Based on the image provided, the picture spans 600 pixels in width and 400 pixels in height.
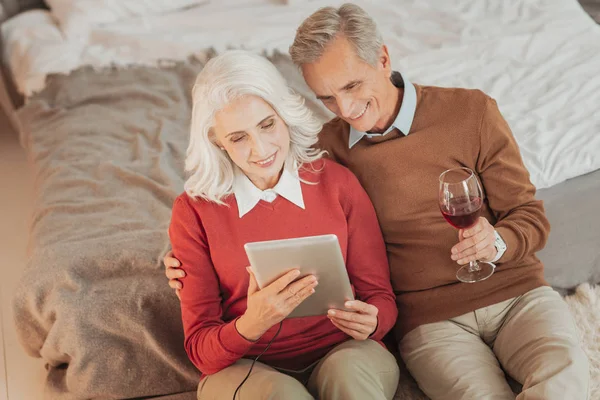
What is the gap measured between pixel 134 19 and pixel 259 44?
0.77m

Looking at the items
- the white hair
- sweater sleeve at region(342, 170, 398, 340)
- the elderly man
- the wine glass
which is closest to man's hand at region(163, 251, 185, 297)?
the elderly man

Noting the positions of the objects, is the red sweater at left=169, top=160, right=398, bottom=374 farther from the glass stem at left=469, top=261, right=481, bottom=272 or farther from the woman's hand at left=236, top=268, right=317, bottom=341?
the glass stem at left=469, top=261, right=481, bottom=272

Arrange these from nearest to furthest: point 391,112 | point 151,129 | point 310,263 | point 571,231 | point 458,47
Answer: point 310,263 < point 391,112 < point 571,231 < point 151,129 < point 458,47

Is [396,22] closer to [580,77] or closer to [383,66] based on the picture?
[580,77]

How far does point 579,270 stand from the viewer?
211cm

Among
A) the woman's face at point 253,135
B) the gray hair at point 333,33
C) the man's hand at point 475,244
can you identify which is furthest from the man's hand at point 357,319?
the gray hair at point 333,33

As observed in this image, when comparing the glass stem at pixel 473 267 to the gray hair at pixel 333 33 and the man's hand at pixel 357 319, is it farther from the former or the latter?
the gray hair at pixel 333 33

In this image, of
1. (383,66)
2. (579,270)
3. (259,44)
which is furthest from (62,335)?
(259,44)

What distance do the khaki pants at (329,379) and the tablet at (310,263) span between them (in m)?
0.12

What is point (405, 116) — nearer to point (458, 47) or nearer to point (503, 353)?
Answer: point (503, 353)

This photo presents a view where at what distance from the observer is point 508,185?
172cm

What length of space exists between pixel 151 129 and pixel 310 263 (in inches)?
56.4

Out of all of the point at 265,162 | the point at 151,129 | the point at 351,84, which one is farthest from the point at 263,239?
the point at 151,129

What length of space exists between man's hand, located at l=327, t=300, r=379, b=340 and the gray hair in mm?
556
